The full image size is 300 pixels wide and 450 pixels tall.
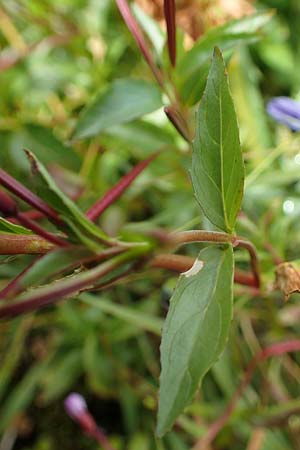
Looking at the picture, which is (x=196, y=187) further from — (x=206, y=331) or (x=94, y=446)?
(x=94, y=446)

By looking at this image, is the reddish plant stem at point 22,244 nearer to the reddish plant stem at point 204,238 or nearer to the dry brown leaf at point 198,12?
the reddish plant stem at point 204,238

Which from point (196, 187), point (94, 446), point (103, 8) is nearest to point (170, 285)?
point (196, 187)

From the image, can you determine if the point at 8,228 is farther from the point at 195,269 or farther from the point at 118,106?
the point at 118,106

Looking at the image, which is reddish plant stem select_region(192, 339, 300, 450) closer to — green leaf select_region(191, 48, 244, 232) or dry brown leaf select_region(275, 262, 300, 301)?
dry brown leaf select_region(275, 262, 300, 301)

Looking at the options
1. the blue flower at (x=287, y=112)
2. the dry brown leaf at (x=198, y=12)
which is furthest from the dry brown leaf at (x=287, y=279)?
the dry brown leaf at (x=198, y=12)

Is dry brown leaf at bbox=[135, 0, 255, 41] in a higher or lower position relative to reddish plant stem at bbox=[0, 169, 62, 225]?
lower

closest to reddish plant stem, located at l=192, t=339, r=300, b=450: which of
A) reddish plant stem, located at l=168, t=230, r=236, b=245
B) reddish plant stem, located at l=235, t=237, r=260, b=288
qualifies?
reddish plant stem, located at l=235, t=237, r=260, b=288
